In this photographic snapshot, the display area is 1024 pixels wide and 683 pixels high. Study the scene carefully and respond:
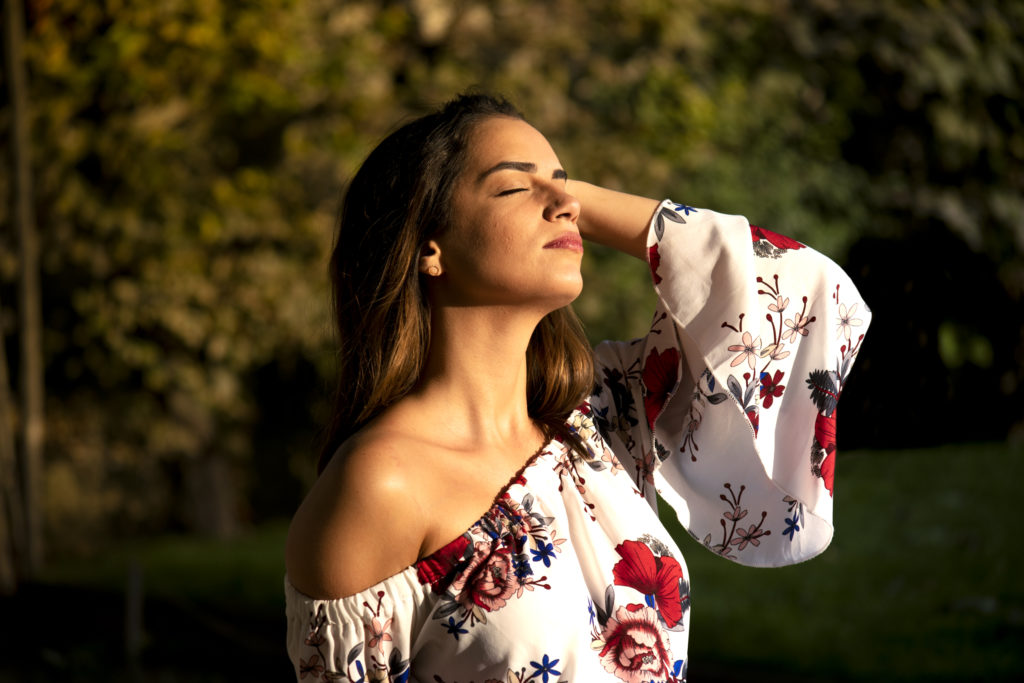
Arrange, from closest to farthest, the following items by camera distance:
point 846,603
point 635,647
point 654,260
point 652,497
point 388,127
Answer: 1. point 635,647
2. point 654,260
3. point 652,497
4. point 388,127
5. point 846,603

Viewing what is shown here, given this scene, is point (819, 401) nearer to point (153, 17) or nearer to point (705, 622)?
point (705, 622)

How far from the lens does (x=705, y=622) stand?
15.9ft

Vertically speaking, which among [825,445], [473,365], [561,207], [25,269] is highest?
[25,269]

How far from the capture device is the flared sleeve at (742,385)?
1.75 m

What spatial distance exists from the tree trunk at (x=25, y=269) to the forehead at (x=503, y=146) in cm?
375

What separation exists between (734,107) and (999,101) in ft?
6.04

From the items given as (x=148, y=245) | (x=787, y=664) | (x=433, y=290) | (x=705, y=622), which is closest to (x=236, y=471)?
(x=148, y=245)

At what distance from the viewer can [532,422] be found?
1.74 m

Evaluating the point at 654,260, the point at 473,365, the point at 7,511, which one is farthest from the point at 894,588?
the point at 7,511

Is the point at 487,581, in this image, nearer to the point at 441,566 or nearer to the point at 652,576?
the point at 441,566

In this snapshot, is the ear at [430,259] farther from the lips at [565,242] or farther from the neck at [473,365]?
the lips at [565,242]

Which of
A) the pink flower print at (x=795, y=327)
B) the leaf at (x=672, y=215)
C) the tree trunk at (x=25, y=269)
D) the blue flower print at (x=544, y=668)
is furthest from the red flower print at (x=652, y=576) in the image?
the tree trunk at (x=25, y=269)

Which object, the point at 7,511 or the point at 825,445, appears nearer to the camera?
the point at 825,445

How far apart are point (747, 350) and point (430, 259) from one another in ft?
1.74
